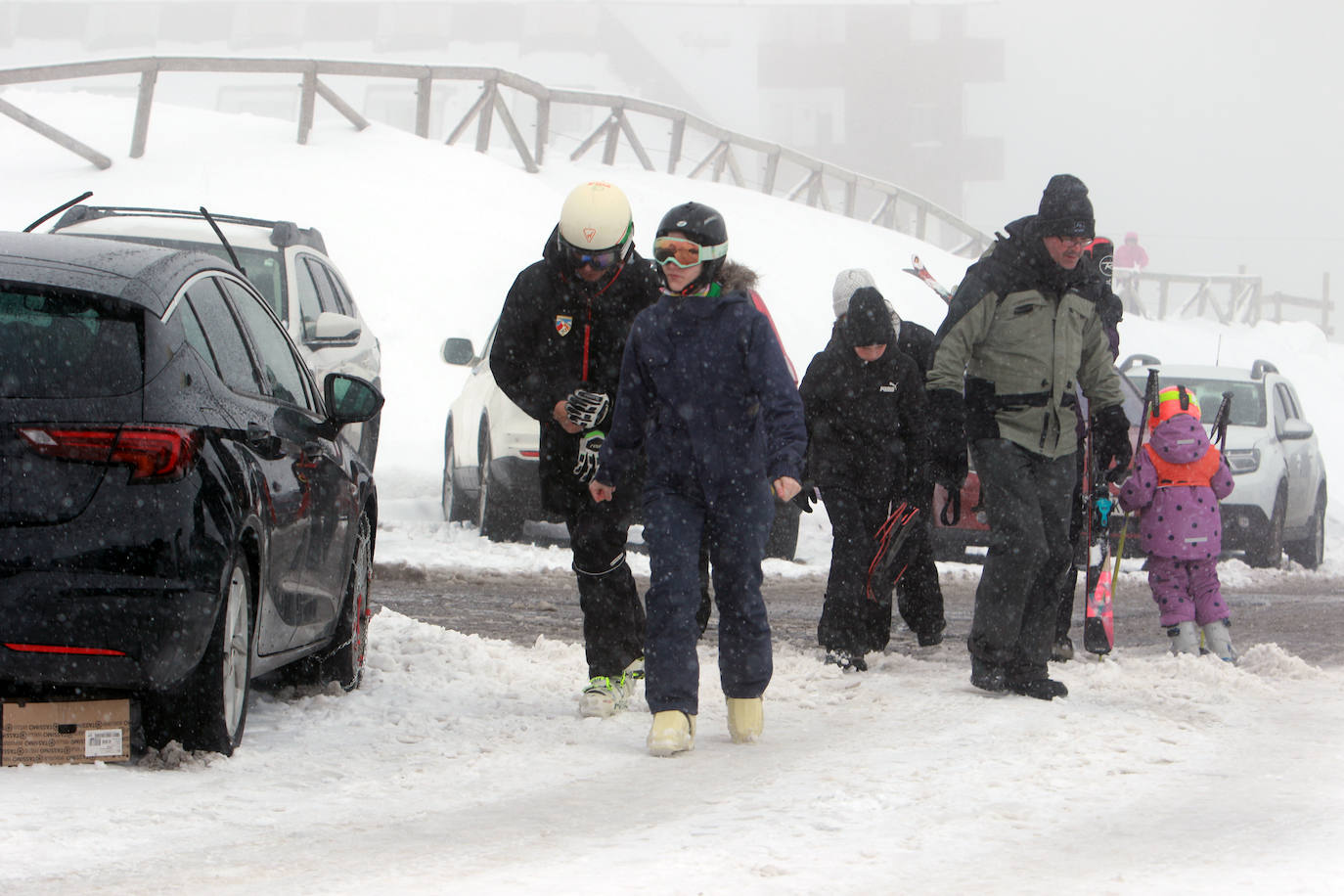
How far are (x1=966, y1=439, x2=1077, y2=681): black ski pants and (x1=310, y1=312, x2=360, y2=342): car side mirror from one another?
3.73 meters

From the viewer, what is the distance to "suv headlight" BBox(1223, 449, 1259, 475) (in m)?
14.1

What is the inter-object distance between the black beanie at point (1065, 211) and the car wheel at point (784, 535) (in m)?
5.00

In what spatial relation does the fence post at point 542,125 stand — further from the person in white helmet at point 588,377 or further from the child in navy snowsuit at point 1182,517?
the person in white helmet at point 588,377

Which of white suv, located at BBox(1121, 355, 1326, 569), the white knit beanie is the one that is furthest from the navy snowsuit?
white suv, located at BBox(1121, 355, 1326, 569)

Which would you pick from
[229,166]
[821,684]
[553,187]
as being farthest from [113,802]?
[553,187]

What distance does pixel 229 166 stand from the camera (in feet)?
68.5

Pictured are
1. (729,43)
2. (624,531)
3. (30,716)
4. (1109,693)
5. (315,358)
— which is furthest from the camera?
(729,43)

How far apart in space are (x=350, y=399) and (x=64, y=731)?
5.13 feet

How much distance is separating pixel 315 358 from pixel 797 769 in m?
5.69

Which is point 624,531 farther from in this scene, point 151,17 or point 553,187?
point 151,17

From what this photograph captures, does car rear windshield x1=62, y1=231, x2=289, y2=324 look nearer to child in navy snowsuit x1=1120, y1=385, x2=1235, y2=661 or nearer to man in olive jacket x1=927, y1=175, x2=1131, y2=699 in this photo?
man in olive jacket x1=927, y1=175, x2=1131, y2=699

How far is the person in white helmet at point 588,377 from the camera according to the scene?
20.2ft

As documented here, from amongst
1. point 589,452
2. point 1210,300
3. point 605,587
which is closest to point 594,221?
point 589,452

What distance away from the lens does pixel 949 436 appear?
671 centimetres
